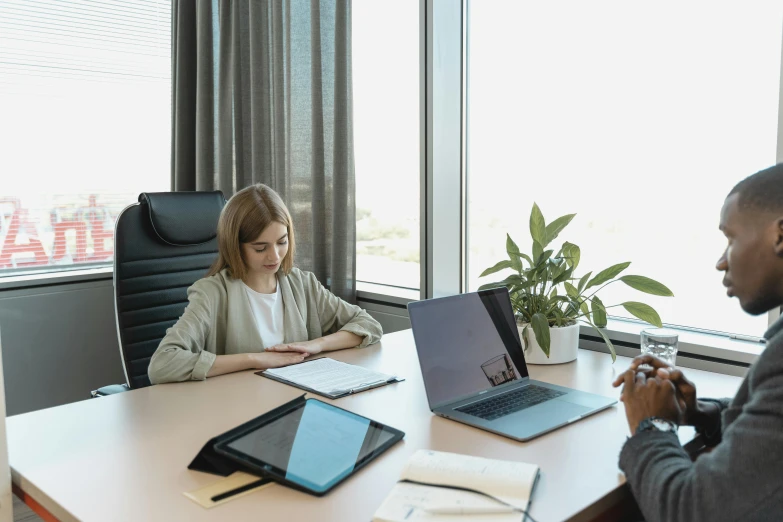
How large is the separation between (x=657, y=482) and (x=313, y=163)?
204 cm

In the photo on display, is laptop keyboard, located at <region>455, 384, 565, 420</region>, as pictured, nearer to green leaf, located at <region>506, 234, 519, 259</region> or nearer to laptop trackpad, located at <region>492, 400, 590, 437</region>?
laptop trackpad, located at <region>492, 400, 590, 437</region>

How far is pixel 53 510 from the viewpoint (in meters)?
1.10

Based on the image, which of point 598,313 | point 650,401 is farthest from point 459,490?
point 598,313

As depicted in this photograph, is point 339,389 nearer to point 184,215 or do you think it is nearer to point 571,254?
point 571,254

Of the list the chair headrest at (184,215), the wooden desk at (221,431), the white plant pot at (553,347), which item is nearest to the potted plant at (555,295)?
the white plant pot at (553,347)

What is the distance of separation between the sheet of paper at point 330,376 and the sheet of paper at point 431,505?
559mm

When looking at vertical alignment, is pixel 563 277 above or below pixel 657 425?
above

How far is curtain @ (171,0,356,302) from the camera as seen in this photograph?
271 centimetres

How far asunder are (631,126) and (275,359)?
1.29 m

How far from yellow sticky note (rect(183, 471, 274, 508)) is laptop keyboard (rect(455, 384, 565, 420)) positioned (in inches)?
19.9

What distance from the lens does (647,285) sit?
1.84 meters

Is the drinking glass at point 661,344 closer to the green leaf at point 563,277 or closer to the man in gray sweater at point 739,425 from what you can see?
the green leaf at point 563,277

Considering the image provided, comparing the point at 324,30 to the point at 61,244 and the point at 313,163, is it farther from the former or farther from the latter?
the point at 61,244

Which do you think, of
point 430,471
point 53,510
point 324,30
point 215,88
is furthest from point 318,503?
point 215,88
